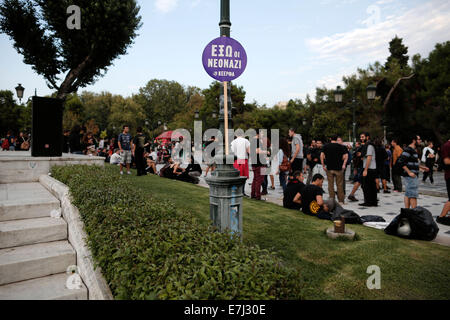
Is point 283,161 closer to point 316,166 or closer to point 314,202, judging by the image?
point 316,166

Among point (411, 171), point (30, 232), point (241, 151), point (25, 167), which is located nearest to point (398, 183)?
point (411, 171)

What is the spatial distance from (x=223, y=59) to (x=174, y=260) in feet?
8.33

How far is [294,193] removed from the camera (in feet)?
24.6

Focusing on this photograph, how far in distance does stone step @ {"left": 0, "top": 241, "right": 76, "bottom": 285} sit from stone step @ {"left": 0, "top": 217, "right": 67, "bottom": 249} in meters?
0.12

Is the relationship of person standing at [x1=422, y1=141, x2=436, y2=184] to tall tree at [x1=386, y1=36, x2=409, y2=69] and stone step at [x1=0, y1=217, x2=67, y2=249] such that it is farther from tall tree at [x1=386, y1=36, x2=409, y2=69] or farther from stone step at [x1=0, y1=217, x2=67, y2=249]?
tall tree at [x1=386, y1=36, x2=409, y2=69]

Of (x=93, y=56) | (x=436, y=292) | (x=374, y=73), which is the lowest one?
(x=436, y=292)

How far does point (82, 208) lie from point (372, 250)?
4.39 meters

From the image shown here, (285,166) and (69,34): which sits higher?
(69,34)

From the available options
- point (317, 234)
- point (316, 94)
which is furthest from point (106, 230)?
point (316, 94)

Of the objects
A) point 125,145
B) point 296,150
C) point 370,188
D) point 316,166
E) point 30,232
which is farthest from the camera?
point 316,166

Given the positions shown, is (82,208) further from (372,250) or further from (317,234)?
(372,250)

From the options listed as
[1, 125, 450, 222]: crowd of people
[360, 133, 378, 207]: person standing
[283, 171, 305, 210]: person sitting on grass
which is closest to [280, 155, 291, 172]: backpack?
[1, 125, 450, 222]: crowd of people

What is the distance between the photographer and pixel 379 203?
912 cm

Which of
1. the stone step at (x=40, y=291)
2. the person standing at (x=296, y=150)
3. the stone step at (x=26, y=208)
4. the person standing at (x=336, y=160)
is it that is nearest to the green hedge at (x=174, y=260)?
the stone step at (x=40, y=291)
